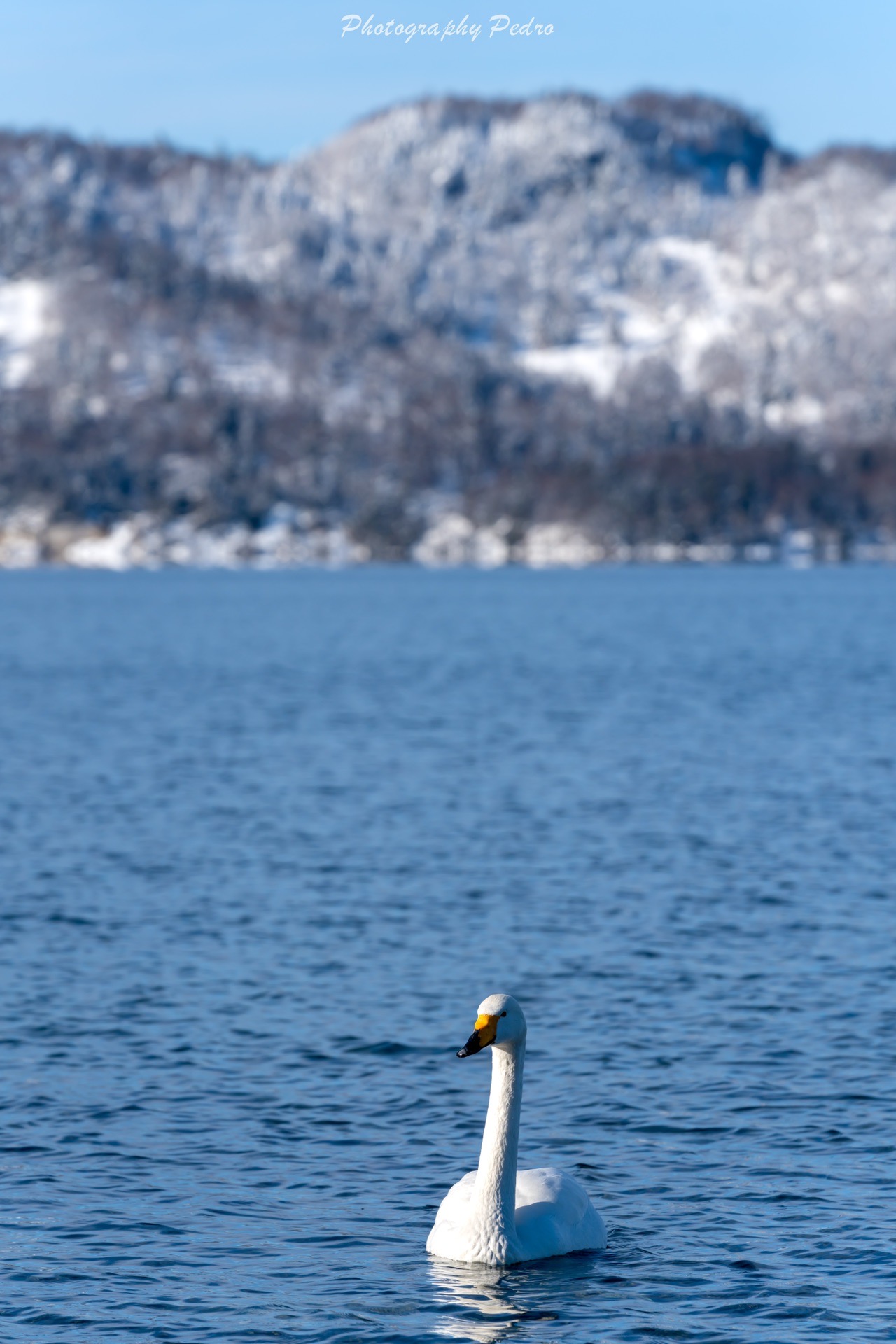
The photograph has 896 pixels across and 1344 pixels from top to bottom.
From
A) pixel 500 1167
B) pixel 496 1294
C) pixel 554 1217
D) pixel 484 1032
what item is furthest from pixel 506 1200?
pixel 484 1032

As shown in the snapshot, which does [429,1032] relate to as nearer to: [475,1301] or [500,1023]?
[500,1023]

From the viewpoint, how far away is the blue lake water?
706 inches

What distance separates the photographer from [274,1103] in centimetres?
2364

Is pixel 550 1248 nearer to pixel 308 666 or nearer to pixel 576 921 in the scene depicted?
pixel 576 921

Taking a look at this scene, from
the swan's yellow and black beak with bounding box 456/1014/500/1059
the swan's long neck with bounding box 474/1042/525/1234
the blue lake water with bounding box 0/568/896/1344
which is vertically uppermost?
the swan's yellow and black beak with bounding box 456/1014/500/1059

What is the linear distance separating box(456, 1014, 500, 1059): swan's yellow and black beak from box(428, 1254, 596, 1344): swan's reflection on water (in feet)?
7.34

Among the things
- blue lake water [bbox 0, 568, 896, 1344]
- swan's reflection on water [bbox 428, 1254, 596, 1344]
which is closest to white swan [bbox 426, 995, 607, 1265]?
swan's reflection on water [bbox 428, 1254, 596, 1344]

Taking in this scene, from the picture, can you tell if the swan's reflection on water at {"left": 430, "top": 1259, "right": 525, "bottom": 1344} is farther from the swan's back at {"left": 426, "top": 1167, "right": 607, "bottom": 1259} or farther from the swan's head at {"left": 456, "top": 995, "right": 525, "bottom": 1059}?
the swan's head at {"left": 456, "top": 995, "right": 525, "bottom": 1059}

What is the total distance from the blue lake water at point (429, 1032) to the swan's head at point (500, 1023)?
7.52ft

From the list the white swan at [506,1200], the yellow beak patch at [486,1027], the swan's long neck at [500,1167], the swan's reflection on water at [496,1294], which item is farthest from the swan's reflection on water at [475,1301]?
the yellow beak patch at [486,1027]

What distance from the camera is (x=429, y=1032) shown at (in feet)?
89.5

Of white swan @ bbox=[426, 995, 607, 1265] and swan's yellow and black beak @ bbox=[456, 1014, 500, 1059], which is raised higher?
swan's yellow and black beak @ bbox=[456, 1014, 500, 1059]

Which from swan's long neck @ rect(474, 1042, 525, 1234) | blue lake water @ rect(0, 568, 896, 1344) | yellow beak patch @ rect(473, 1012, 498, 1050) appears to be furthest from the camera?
blue lake water @ rect(0, 568, 896, 1344)

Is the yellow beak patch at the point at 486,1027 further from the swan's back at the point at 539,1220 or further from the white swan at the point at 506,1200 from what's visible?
the swan's back at the point at 539,1220
